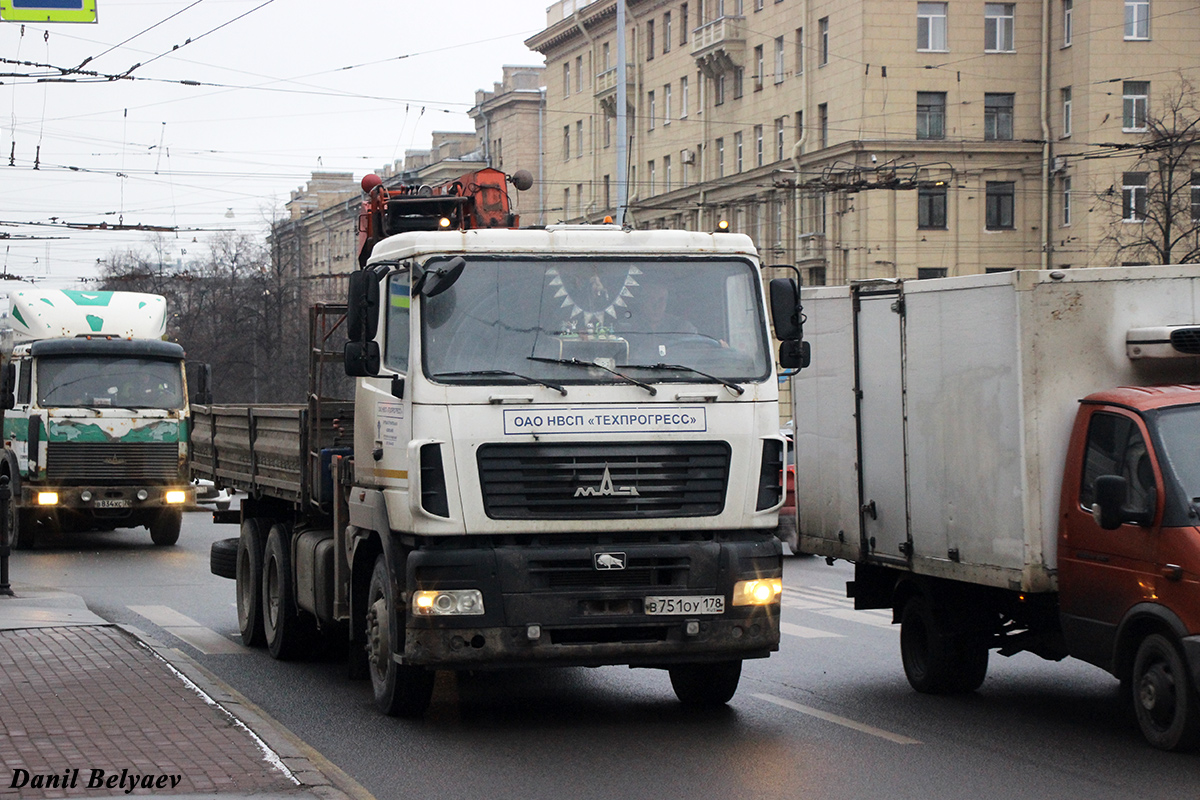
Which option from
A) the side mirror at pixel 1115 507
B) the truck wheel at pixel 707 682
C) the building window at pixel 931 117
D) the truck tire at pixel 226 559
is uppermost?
the building window at pixel 931 117

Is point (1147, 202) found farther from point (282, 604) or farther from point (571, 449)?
point (571, 449)

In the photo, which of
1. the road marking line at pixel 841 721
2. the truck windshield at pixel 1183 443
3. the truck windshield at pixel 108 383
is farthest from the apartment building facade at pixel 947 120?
the truck windshield at pixel 1183 443

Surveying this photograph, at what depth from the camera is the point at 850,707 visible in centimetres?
1038

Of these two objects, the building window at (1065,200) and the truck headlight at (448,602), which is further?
the building window at (1065,200)

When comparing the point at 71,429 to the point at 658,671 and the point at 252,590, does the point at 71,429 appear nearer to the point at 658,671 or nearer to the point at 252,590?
the point at 252,590

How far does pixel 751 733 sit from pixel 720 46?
54498 millimetres

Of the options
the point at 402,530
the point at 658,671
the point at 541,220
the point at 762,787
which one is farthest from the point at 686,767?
the point at 541,220

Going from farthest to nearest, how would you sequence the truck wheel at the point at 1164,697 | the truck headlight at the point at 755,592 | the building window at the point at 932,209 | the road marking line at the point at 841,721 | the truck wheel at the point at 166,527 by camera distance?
the building window at the point at 932,209 → the truck wheel at the point at 166,527 → the truck headlight at the point at 755,592 → the road marking line at the point at 841,721 → the truck wheel at the point at 1164,697

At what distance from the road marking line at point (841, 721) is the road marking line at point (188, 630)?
470cm

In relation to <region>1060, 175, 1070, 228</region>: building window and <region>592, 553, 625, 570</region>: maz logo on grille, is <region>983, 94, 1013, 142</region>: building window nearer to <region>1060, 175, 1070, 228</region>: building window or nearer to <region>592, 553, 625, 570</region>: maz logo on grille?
<region>1060, 175, 1070, 228</region>: building window

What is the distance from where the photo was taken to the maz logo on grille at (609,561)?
917 cm

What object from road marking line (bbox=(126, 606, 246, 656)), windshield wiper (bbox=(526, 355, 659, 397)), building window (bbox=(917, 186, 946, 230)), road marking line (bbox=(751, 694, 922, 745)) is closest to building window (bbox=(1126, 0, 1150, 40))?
building window (bbox=(917, 186, 946, 230))

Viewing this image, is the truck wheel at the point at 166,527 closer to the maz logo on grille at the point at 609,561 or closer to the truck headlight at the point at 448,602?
the truck headlight at the point at 448,602

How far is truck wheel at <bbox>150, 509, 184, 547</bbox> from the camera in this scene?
25.0 m
